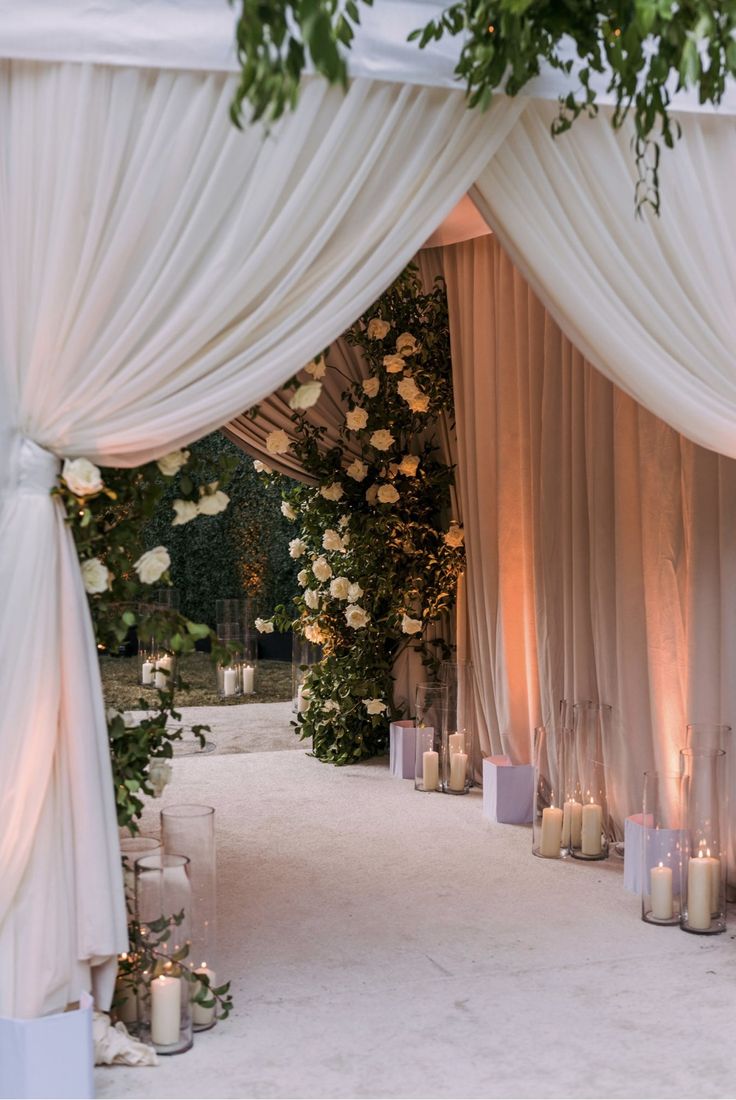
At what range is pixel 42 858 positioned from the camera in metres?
2.62

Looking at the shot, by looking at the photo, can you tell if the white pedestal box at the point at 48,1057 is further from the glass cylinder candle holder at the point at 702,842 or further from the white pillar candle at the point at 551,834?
the white pillar candle at the point at 551,834

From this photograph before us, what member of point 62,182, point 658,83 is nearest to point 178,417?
point 62,182

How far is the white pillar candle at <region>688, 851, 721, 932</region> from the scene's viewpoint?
353 centimetres

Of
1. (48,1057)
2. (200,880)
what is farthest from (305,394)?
(48,1057)

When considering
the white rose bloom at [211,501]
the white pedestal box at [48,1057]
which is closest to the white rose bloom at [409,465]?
the white rose bloom at [211,501]

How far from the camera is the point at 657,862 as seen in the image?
3.73m

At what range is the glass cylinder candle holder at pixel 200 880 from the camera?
9.64ft

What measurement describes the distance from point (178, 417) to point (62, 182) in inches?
20.5

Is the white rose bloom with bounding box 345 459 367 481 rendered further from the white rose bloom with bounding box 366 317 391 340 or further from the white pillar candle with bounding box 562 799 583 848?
the white pillar candle with bounding box 562 799 583 848

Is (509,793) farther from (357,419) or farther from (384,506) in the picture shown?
(357,419)

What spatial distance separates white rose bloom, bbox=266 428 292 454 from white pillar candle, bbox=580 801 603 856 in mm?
1936

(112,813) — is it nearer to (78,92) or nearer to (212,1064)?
(212,1064)

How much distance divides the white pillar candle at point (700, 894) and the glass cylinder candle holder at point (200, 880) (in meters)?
1.33

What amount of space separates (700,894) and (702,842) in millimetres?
144
